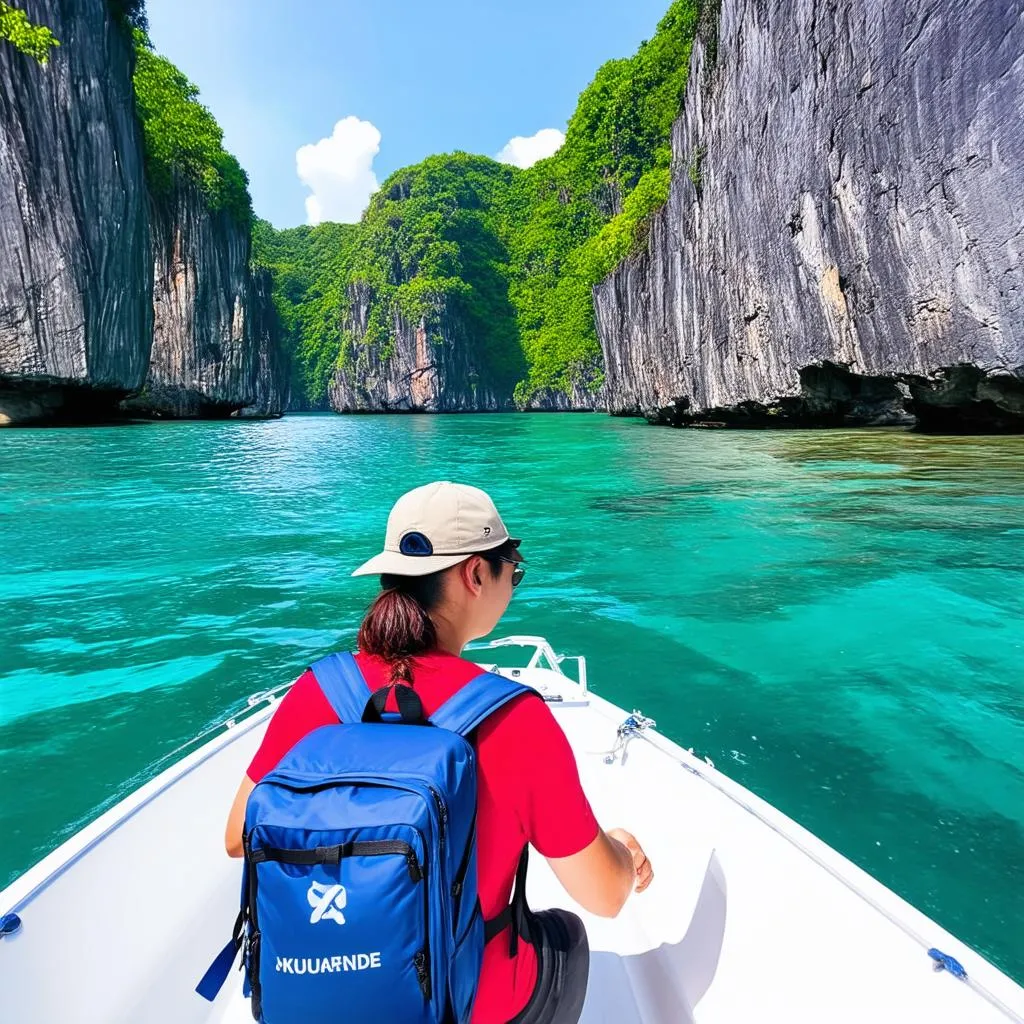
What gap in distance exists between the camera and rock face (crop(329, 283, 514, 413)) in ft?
221

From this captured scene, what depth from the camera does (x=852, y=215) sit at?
55.1 ft

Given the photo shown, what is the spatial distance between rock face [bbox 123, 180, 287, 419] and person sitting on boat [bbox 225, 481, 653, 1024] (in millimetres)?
42327

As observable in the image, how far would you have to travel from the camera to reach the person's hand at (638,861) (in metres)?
1.44

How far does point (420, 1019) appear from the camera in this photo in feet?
3.46

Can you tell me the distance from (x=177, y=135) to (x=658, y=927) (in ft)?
156

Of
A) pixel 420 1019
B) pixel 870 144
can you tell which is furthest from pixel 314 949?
pixel 870 144

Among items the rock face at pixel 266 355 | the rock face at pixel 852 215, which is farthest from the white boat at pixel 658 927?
the rock face at pixel 266 355

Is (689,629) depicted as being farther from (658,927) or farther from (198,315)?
(198,315)

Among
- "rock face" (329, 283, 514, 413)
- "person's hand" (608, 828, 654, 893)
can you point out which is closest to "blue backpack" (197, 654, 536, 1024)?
"person's hand" (608, 828, 654, 893)

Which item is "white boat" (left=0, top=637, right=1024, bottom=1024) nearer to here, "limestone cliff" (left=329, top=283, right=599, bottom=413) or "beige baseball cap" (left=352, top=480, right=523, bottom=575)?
"beige baseball cap" (left=352, top=480, right=523, bottom=575)

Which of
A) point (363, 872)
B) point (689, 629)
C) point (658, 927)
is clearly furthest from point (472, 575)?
point (689, 629)

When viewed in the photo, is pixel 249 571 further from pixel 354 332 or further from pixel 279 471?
pixel 354 332

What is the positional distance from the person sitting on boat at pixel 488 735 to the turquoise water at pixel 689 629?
2.02 meters

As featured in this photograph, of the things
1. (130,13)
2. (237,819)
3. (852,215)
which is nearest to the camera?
(237,819)
